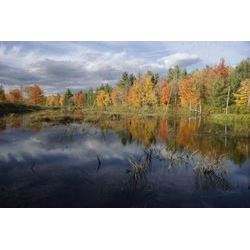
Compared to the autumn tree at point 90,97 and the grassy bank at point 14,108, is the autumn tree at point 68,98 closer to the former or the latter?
the autumn tree at point 90,97

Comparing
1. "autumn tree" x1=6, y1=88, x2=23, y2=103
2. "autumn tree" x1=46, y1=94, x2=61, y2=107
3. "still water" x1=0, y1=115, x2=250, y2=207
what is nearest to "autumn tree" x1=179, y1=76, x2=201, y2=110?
"still water" x1=0, y1=115, x2=250, y2=207

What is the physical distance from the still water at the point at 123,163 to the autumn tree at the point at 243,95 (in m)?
0.78

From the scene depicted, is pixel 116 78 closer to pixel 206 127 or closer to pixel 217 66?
pixel 217 66

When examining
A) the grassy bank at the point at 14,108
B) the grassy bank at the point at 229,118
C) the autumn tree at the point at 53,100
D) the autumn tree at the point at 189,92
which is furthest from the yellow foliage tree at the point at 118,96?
the grassy bank at the point at 229,118

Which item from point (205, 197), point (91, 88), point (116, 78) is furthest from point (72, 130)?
point (205, 197)

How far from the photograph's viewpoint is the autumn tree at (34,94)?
30.9ft

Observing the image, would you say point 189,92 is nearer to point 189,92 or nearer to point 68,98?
point 189,92

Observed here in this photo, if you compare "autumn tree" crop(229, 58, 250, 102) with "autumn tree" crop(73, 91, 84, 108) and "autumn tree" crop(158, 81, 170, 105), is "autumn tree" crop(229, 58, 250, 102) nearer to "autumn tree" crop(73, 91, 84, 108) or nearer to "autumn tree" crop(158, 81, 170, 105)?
"autumn tree" crop(158, 81, 170, 105)

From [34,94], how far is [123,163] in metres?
3.20

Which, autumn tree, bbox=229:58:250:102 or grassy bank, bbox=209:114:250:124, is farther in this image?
grassy bank, bbox=209:114:250:124

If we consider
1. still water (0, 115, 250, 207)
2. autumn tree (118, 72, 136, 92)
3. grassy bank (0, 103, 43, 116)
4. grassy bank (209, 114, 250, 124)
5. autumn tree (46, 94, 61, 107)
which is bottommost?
still water (0, 115, 250, 207)

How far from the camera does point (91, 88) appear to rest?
31.9 ft

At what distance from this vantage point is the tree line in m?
9.51

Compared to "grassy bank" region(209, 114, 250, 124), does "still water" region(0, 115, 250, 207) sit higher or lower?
lower
